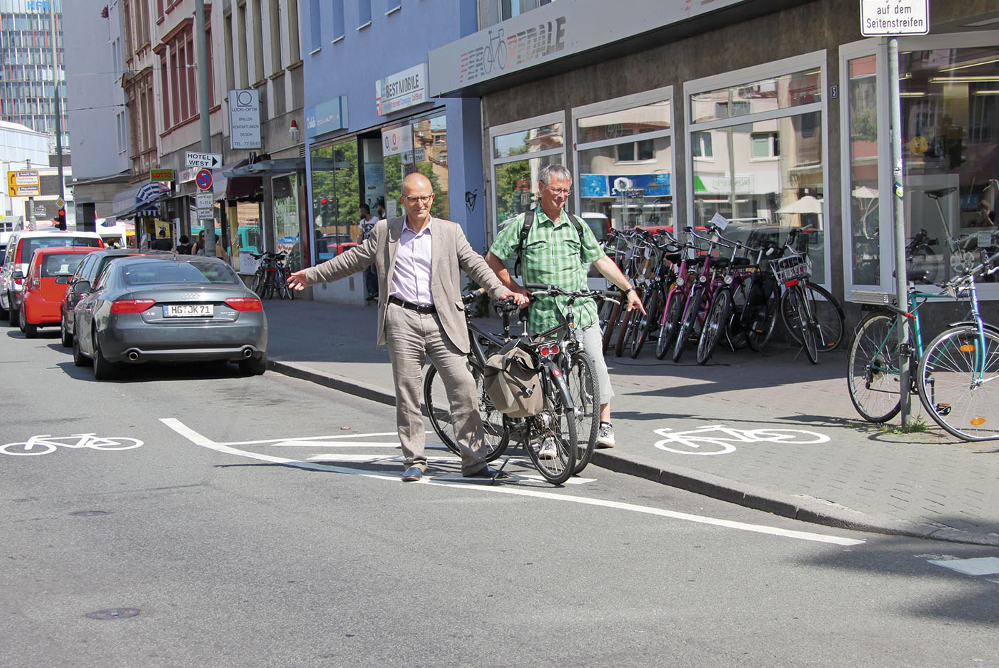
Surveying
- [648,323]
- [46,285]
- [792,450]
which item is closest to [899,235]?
[792,450]

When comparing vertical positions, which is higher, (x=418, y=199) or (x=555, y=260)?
(x=418, y=199)

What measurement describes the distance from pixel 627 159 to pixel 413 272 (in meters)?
9.56

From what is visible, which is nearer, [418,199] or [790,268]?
[418,199]

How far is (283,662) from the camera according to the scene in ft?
13.4

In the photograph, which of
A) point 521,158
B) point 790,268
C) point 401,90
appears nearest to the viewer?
point 790,268

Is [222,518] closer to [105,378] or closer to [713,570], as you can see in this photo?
[713,570]

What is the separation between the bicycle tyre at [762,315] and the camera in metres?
12.5

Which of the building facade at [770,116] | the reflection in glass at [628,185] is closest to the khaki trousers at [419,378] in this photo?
the building facade at [770,116]

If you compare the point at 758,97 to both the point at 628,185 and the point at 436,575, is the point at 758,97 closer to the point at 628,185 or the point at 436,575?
the point at 628,185

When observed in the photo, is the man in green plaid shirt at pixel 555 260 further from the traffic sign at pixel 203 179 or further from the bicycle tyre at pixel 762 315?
the traffic sign at pixel 203 179

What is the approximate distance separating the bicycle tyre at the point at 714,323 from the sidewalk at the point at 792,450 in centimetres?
20

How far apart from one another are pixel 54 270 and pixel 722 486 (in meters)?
17.9

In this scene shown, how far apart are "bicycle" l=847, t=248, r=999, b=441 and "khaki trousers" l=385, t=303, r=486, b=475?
287 centimetres

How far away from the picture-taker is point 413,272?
23.5 ft
